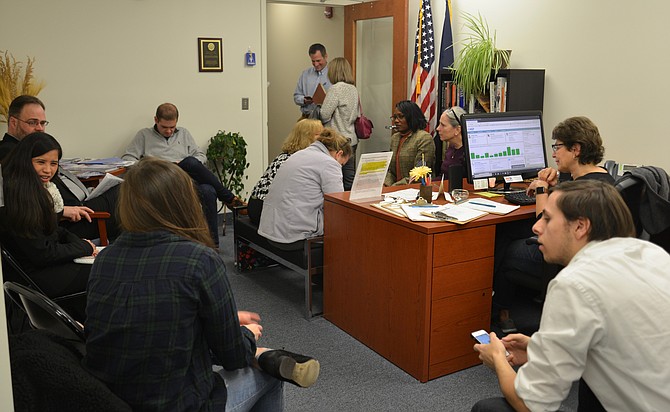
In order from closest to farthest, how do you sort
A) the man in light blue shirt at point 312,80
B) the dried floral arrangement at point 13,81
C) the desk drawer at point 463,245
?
the desk drawer at point 463,245 → the dried floral arrangement at point 13,81 → the man in light blue shirt at point 312,80

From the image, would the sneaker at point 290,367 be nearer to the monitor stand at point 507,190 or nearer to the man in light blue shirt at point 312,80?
the monitor stand at point 507,190

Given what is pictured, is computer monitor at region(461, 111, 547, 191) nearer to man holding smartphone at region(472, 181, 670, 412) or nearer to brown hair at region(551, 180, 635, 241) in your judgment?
brown hair at region(551, 180, 635, 241)

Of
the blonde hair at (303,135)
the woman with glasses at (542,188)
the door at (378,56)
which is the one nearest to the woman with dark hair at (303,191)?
the blonde hair at (303,135)

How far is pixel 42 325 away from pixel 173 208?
0.70m

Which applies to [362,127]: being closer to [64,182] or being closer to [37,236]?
[64,182]

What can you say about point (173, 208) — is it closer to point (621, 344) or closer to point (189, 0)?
point (621, 344)

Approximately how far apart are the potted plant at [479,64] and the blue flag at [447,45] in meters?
0.38

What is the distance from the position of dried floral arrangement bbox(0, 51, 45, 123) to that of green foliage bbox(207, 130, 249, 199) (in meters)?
1.53

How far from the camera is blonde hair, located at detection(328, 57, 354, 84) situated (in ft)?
19.8

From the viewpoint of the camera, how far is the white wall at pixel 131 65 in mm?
5352

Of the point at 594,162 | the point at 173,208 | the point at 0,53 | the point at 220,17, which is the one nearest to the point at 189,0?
the point at 220,17

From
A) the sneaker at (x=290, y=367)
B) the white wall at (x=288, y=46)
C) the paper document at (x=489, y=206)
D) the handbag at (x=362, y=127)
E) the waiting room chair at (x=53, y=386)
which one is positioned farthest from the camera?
the white wall at (x=288, y=46)

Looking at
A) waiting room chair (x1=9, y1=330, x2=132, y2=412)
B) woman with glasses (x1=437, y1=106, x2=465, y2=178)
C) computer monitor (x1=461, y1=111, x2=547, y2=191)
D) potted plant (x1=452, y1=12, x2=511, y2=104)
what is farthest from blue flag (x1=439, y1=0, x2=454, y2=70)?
waiting room chair (x1=9, y1=330, x2=132, y2=412)

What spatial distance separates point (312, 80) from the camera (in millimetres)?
6551
